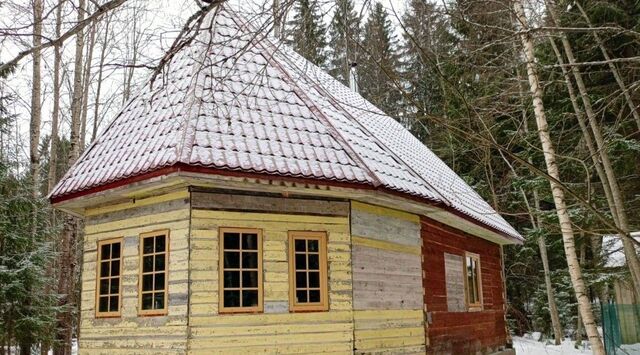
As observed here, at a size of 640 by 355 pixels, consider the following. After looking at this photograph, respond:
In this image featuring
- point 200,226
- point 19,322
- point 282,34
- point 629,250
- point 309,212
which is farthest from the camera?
point 629,250

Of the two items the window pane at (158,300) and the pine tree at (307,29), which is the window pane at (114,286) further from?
the pine tree at (307,29)

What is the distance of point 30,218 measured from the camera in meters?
14.9

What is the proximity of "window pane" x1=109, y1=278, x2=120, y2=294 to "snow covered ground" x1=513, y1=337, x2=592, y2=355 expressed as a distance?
15.6m

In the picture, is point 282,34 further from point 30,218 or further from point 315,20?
point 30,218

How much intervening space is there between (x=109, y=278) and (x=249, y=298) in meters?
2.48

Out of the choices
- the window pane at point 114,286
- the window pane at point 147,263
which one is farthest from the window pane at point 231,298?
the window pane at point 114,286

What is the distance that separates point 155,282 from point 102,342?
4.97 feet

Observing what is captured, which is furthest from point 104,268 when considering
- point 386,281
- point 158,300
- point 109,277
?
point 386,281

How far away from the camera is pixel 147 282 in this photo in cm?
861

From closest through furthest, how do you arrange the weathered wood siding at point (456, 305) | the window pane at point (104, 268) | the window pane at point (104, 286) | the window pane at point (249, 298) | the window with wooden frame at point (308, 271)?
the window pane at point (249, 298), the window with wooden frame at point (308, 271), the window pane at point (104, 286), the window pane at point (104, 268), the weathered wood siding at point (456, 305)

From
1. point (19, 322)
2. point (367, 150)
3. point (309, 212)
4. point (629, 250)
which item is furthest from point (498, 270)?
point (19, 322)

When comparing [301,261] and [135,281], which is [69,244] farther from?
[301,261]

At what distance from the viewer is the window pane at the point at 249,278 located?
27.5 ft

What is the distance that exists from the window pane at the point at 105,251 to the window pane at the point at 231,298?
95.3 inches
